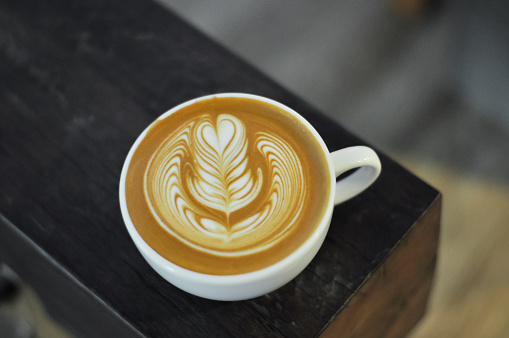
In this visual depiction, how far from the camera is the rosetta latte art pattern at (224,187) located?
654 millimetres

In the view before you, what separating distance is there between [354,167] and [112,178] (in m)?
0.29

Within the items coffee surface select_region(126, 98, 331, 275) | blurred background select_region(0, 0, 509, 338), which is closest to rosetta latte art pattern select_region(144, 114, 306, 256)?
coffee surface select_region(126, 98, 331, 275)

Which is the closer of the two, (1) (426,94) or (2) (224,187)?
(2) (224,187)

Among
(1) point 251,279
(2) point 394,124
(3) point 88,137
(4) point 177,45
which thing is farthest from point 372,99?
(1) point 251,279

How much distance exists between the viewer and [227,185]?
688 millimetres

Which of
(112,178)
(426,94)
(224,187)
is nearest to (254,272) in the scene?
(224,187)

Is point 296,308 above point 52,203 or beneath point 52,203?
above

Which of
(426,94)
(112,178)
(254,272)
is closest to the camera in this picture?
(254,272)

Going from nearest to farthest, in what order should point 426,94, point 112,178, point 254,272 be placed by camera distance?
1. point 254,272
2. point 112,178
3. point 426,94

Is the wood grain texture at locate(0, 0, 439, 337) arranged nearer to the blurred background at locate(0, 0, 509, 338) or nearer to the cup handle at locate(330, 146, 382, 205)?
the cup handle at locate(330, 146, 382, 205)

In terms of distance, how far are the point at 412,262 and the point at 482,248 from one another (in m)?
0.52

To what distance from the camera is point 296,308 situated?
0.71 meters

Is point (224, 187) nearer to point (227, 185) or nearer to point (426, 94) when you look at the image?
point (227, 185)

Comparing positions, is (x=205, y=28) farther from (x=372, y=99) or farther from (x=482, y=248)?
(x=482, y=248)
